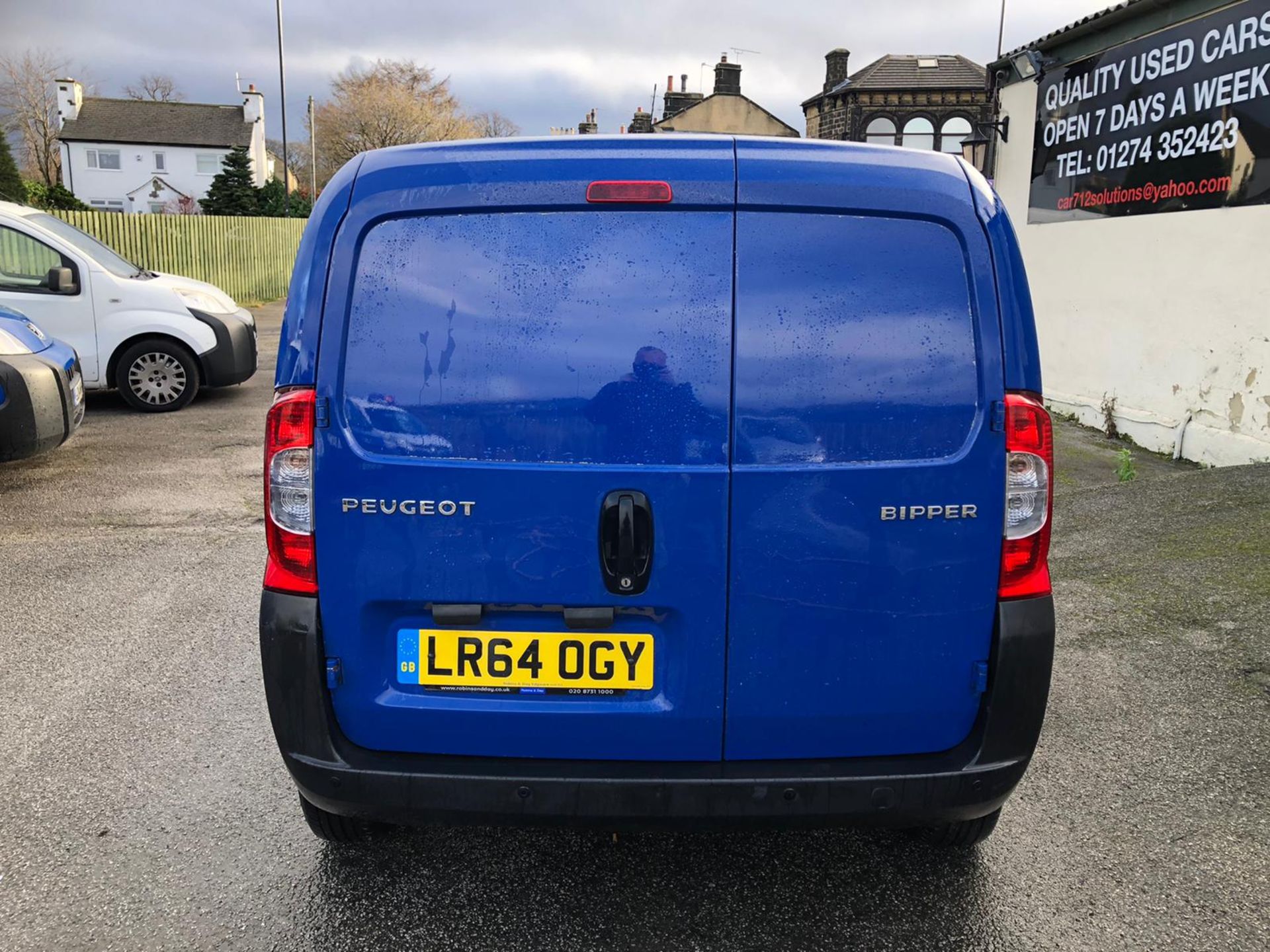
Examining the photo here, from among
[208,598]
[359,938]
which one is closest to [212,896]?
[359,938]

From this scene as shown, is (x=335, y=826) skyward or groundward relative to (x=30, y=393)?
groundward

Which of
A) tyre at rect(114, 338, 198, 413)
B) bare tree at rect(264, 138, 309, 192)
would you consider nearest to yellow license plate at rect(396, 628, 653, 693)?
tyre at rect(114, 338, 198, 413)

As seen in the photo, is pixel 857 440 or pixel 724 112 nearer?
pixel 857 440

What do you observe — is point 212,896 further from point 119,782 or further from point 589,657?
point 589,657

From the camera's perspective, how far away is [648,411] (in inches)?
91.4

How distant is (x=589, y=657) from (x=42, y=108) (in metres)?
82.7

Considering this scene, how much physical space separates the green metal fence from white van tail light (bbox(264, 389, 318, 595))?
21516 mm

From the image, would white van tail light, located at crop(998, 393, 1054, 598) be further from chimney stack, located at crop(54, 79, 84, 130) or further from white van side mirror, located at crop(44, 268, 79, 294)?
chimney stack, located at crop(54, 79, 84, 130)

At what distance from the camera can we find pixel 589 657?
94.7 inches

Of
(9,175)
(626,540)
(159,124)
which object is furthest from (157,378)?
(159,124)

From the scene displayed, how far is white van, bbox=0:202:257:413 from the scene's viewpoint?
398 inches

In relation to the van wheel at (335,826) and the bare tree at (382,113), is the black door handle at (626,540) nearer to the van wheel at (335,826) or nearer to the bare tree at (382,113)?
the van wheel at (335,826)

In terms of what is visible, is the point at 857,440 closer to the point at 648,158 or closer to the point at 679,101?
the point at 648,158

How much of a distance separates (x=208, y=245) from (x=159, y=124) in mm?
54565
